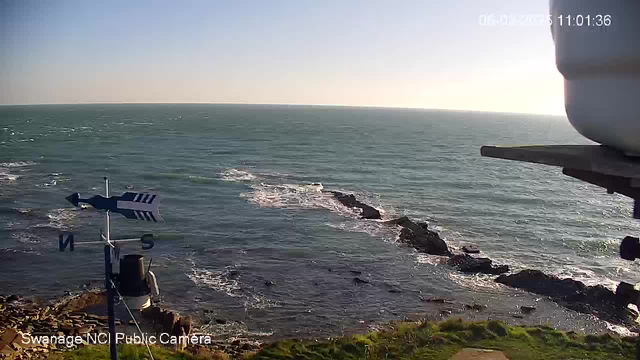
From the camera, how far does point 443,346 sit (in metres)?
15.2

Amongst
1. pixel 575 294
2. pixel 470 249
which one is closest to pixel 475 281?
pixel 575 294

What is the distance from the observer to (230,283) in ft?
77.2

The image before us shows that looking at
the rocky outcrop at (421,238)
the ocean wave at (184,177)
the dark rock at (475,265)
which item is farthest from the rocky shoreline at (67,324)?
the ocean wave at (184,177)

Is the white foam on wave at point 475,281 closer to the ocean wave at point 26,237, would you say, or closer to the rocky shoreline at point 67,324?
the rocky shoreline at point 67,324

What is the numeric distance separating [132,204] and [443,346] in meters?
12.6

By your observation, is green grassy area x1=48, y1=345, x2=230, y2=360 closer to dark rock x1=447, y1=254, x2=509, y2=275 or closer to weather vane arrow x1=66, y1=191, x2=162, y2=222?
weather vane arrow x1=66, y1=191, x2=162, y2=222

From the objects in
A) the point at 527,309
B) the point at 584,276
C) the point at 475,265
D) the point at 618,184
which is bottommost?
the point at 527,309

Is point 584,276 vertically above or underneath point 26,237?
underneath

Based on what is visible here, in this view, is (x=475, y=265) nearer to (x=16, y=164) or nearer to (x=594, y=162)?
(x=594, y=162)

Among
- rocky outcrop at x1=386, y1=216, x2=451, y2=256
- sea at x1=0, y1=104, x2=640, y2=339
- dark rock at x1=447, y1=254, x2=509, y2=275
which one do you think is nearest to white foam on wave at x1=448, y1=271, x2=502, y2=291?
sea at x1=0, y1=104, x2=640, y2=339

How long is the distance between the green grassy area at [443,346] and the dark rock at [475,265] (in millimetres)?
8974

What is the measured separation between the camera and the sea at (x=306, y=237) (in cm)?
2153

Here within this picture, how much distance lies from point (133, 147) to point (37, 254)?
2221 inches

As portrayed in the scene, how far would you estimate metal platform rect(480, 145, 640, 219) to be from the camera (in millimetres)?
2934
